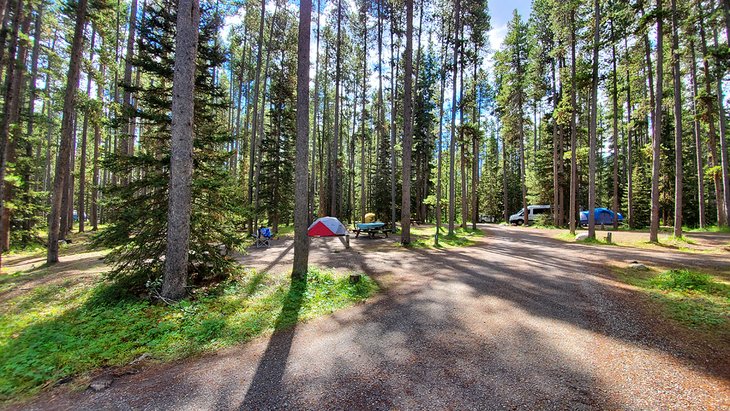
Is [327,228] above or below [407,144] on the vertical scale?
below

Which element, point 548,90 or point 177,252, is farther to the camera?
point 548,90

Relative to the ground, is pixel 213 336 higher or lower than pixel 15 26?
lower

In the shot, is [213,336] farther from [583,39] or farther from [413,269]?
[583,39]

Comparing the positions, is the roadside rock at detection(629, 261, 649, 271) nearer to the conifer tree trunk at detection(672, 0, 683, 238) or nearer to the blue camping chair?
the conifer tree trunk at detection(672, 0, 683, 238)

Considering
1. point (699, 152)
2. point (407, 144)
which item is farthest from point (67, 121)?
point (699, 152)

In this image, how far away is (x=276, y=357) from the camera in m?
3.73

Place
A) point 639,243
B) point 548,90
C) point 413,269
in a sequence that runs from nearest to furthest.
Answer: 1. point 413,269
2. point 639,243
3. point 548,90

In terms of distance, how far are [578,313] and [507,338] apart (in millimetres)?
1754

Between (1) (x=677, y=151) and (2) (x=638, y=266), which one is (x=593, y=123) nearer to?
(1) (x=677, y=151)

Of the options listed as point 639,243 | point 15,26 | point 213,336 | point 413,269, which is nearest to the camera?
point 213,336

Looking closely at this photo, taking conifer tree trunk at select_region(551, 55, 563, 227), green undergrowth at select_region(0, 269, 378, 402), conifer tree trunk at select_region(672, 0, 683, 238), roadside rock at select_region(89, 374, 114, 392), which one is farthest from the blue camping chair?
conifer tree trunk at select_region(551, 55, 563, 227)

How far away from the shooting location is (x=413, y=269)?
849 centimetres

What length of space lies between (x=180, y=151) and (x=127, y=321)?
3134mm

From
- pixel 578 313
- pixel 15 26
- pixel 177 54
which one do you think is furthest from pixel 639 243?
pixel 15 26
